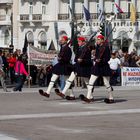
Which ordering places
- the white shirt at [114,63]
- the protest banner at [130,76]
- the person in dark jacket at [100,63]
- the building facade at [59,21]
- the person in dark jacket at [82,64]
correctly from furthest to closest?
the building facade at [59,21]
the protest banner at [130,76]
the white shirt at [114,63]
the person in dark jacket at [82,64]
the person in dark jacket at [100,63]

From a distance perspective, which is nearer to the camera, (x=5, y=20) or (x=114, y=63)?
(x=114, y=63)

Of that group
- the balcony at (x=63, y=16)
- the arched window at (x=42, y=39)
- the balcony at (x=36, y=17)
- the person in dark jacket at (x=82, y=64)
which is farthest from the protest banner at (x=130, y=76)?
the balcony at (x=36, y=17)

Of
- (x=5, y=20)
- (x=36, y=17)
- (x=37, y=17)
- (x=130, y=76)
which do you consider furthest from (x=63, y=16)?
(x=130, y=76)

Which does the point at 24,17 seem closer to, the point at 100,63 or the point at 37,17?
the point at 37,17

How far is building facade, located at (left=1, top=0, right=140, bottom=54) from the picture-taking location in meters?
74.2

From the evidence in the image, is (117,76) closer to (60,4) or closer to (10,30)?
(60,4)

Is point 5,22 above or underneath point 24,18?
underneath

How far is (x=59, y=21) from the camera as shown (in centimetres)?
8150

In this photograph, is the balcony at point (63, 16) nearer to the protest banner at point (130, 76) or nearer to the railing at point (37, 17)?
the railing at point (37, 17)

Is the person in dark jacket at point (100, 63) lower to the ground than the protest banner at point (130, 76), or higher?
higher

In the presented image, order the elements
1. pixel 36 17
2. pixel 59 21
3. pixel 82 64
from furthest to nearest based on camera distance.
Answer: pixel 36 17 → pixel 59 21 → pixel 82 64

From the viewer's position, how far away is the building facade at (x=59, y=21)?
74250 millimetres

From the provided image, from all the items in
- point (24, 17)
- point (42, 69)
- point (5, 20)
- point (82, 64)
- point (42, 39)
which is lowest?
point (42, 69)

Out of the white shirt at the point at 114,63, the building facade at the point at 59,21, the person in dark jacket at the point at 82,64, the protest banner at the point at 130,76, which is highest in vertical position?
the building facade at the point at 59,21
